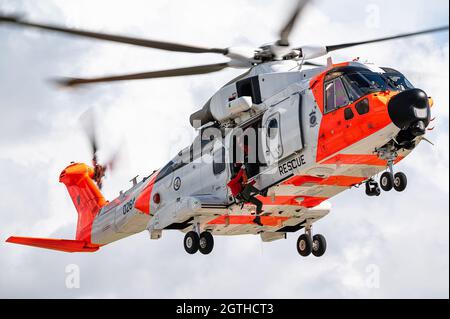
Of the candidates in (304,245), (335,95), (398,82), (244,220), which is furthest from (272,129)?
(304,245)

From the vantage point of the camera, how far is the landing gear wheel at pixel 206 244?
24.4 meters

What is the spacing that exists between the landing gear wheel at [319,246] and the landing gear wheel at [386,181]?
4.40 m

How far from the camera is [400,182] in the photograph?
2131 centimetres

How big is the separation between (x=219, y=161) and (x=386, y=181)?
4.98 meters

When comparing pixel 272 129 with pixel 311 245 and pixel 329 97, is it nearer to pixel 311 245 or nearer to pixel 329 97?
pixel 329 97

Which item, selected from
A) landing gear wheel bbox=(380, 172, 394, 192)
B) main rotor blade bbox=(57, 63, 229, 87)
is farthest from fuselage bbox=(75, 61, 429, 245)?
main rotor blade bbox=(57, 63, 229, 87)

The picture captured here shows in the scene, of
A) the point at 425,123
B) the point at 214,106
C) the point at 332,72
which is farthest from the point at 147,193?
the point at 425,123

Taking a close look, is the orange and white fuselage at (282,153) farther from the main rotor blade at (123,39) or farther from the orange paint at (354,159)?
the main rotor blade at (123,39)

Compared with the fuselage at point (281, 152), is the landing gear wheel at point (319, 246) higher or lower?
lower

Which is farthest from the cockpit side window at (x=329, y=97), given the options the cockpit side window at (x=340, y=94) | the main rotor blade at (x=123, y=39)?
the main rotor blade at (x=123, y=39)

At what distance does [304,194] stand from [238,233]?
330cm

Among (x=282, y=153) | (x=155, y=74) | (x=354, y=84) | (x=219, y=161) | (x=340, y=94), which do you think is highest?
(x=155, y=74)

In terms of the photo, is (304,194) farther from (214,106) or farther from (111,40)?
(111,40)

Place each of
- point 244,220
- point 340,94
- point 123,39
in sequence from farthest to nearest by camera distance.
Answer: point 244,220, point 340,94, point 123,39
